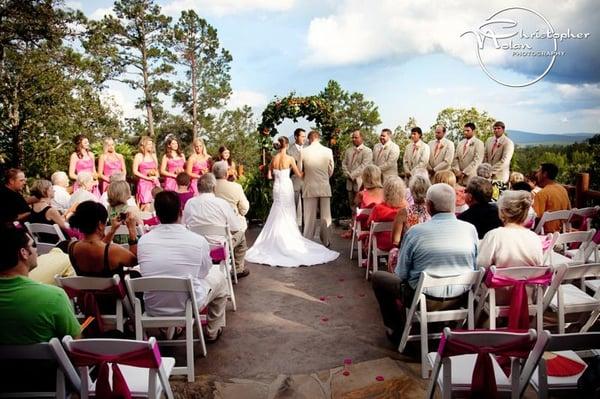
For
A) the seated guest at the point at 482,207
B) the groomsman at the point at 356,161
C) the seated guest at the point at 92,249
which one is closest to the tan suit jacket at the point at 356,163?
the groomsman at the point at 356,161

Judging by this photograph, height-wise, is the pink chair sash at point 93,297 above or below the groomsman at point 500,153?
below

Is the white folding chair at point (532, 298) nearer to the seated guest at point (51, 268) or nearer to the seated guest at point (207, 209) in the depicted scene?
the seated guest at point (207, 209)

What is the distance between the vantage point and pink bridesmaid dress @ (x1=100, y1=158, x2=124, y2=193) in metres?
7.92

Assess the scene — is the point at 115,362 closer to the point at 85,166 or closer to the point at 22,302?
the point at 22,302

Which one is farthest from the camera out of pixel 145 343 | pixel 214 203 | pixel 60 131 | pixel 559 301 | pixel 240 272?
pixel 60 131

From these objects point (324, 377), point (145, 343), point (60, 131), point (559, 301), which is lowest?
point (324, 377)

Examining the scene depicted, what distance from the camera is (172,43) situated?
31891 mm

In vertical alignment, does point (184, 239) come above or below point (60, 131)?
below

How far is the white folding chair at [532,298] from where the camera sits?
323 cm

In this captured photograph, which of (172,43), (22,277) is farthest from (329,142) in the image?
(172,43)

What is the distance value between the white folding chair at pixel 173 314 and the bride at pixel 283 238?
3368mm

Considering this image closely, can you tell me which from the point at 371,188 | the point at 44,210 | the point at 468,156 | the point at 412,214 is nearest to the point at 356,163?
the point at 468,156

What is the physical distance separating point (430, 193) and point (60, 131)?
11.0m

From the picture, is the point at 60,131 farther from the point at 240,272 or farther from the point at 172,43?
the point at 172,43
